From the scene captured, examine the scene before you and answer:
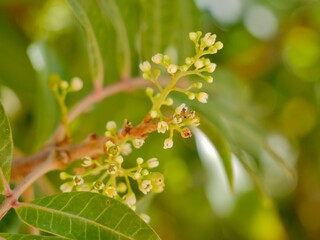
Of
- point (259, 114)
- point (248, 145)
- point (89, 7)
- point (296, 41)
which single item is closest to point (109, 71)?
point (89, 7)

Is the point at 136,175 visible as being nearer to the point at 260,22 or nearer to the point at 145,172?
the point at 145,172

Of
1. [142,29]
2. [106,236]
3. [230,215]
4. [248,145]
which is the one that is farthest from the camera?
[230,215]

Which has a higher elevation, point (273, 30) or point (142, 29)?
point (273, 30)

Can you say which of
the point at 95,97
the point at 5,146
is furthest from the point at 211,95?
the point at 5,146

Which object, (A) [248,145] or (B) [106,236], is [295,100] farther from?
(B) [106,236]

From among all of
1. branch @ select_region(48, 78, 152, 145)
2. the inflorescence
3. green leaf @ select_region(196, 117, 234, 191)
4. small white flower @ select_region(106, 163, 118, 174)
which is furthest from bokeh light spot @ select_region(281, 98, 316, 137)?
small white flower @ select_region(106, 163, 118, 174)

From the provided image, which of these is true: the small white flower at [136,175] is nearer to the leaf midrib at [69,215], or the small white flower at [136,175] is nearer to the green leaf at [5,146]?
the leaf midrib at [69,215]
